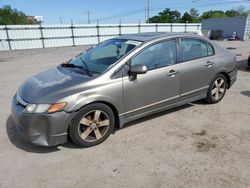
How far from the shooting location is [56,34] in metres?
22.2

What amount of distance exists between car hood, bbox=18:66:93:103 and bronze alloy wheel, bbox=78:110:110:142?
0.48 m

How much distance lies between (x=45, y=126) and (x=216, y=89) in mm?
3451

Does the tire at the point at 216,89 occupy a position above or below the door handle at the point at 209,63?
below

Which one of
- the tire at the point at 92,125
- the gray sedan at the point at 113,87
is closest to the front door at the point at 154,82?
the gray sedan at the point at 113,87

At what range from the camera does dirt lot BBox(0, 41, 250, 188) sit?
7.77 ft

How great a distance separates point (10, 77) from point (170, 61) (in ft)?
21.5

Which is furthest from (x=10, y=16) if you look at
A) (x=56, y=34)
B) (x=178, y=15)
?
(x=178, y=15)

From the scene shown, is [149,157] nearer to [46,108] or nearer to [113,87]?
[113,87]

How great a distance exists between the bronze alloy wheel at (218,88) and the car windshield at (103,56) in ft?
6.72

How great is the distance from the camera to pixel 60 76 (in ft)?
10.7

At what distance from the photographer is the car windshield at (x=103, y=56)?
3.28 metres

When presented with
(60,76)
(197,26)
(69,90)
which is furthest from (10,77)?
(197,26)

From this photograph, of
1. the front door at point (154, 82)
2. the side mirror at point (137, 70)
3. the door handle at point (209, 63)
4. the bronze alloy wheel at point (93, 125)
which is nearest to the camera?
the bronze alloy wheel at point (93, 125)

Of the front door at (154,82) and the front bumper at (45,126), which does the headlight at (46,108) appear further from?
the front door at (154,82)
